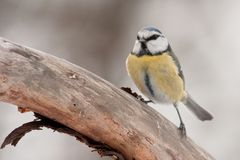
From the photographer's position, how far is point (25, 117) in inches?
130

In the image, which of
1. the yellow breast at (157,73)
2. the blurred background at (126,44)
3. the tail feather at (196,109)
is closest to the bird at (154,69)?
the yellow breast at (157,73)

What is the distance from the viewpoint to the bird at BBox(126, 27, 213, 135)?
213cm

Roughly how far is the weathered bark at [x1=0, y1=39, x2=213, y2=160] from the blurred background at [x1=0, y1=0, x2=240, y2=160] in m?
1.65

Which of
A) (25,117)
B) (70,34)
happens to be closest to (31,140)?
(25,117)

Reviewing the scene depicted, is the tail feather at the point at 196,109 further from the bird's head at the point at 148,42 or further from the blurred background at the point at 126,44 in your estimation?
the blurred background at the point at 126,44

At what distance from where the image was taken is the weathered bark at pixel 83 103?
1.61 m

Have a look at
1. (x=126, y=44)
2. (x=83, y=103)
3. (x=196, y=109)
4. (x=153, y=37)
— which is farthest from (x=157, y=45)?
(x=126, y=44)

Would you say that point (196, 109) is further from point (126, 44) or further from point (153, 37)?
Answer: point (126, 44)

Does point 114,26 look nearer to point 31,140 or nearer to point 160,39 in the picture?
point 31,140

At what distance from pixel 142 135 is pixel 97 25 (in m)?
1.96

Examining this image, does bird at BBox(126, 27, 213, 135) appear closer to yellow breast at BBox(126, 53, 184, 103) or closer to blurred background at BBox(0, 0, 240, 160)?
yellow breast at BBox(126, 53, 184, 103)

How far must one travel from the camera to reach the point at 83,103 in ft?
5.56

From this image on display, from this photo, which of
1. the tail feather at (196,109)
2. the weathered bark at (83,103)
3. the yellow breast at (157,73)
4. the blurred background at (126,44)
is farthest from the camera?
the blurred background at (126,44)

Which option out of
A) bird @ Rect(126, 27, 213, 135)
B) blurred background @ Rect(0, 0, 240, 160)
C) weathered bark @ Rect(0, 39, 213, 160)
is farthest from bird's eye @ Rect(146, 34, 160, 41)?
blurred background @ Rect(0, 0, 240, 160)
